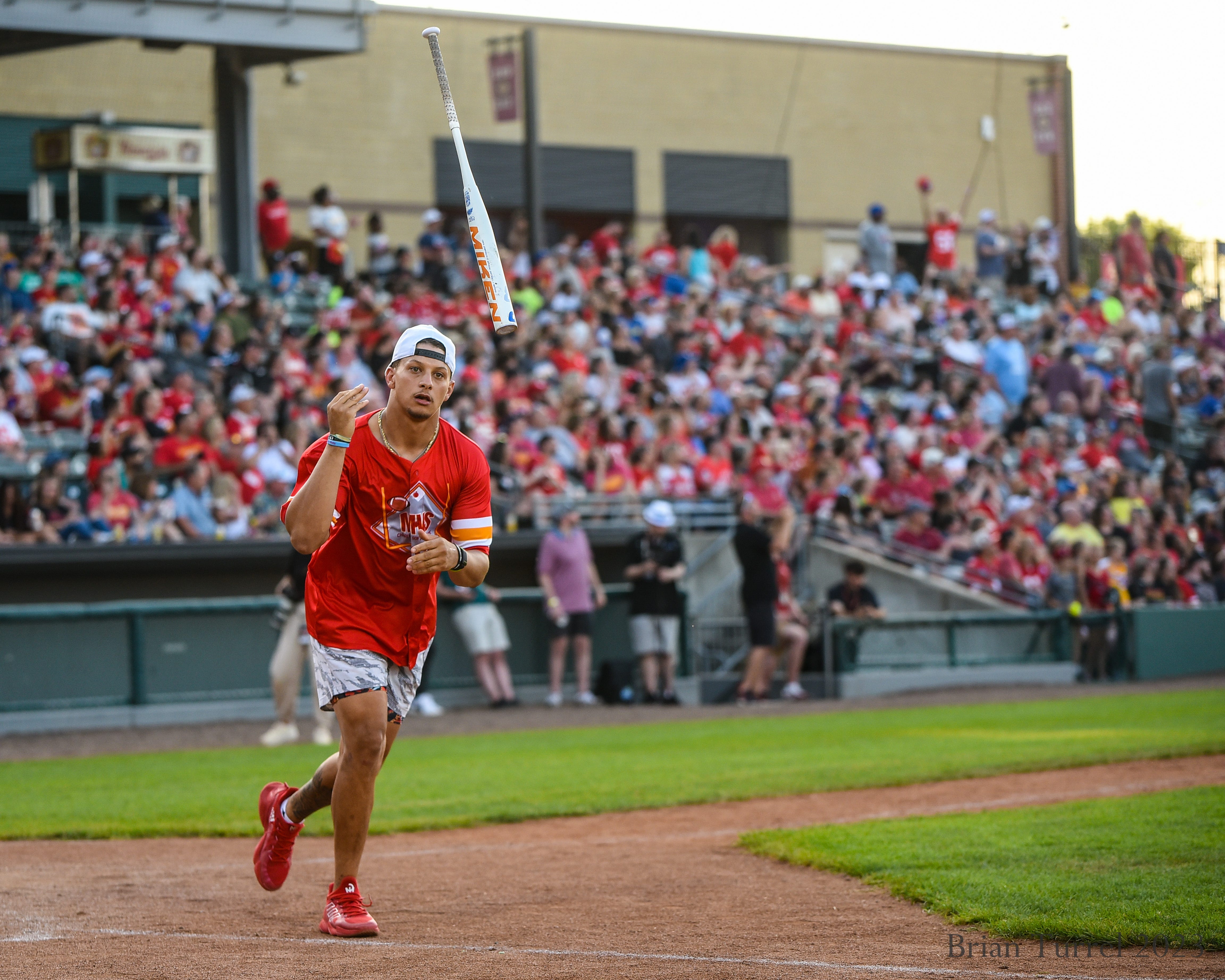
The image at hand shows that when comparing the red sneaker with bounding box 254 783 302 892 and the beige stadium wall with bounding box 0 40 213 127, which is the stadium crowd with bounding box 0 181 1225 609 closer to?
the beige stadium wall with bounding box 0 40 213 127

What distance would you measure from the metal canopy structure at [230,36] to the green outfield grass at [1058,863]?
17983mm

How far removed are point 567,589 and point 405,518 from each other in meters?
12.3

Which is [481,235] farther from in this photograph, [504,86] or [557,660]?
[504,86]

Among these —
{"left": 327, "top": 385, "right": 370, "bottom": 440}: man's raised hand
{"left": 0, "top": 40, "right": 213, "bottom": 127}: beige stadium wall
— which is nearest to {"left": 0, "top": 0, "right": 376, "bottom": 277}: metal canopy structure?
{"left": 0, "top": 40, "right": 213, "bottom": 127}: beige stadium wall

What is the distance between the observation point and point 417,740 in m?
15.4

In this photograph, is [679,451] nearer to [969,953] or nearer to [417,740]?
[417,740]

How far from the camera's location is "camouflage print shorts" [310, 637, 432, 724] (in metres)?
6.31

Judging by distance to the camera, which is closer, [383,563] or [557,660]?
[383,563]

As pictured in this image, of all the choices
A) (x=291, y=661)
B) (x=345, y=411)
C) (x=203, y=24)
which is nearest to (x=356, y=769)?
(x=345, y=411)

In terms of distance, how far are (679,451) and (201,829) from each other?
1189 centimetres

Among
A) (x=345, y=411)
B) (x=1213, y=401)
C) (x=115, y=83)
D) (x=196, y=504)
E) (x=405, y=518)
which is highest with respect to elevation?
(x=115, y=83)

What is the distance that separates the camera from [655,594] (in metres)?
18.7

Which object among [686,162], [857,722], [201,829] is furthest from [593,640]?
[686,162]

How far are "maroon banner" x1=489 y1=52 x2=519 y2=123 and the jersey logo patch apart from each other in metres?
25.8
